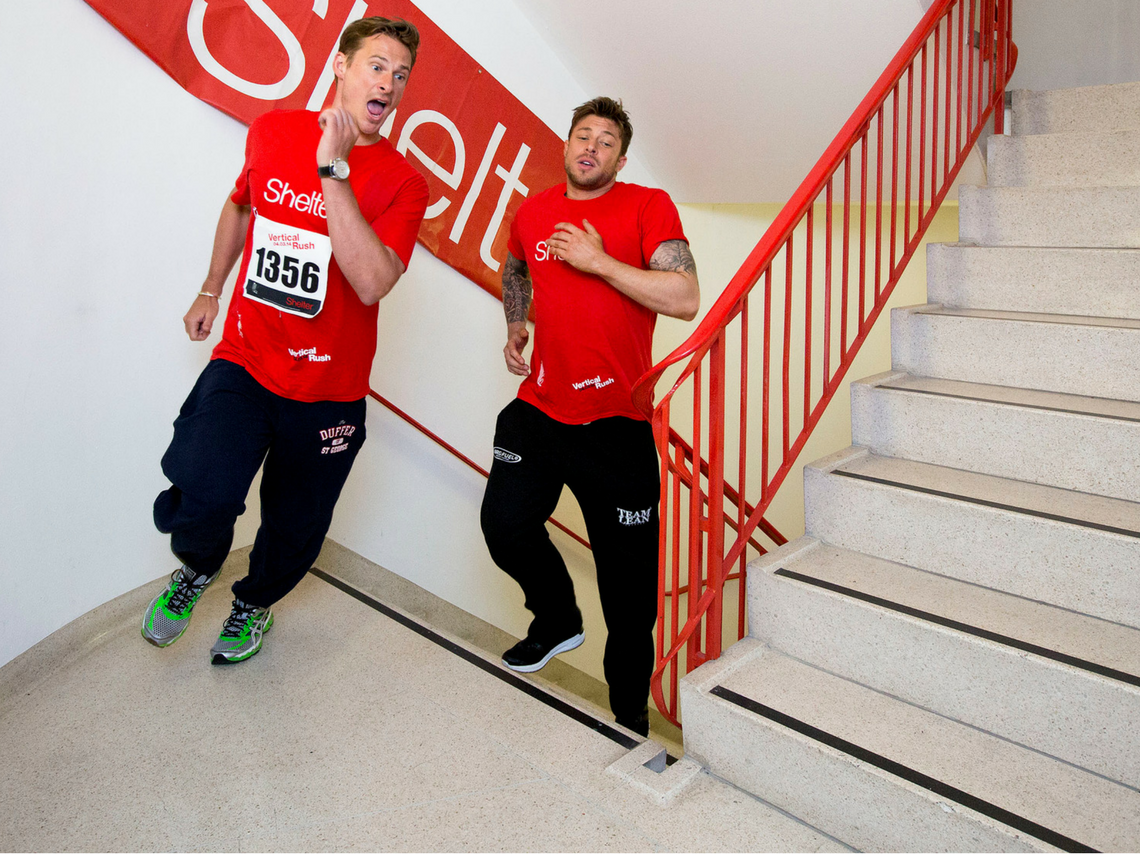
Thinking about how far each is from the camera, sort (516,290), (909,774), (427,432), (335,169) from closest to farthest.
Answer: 1. (909,774)
2. (335,169)
3. (516,290)
4. (427,432)

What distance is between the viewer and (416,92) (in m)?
2.93

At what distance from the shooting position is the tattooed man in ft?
6.69

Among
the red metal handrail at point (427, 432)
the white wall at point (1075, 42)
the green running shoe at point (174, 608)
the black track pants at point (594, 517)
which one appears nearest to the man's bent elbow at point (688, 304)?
the black track pants at point (594, 517)

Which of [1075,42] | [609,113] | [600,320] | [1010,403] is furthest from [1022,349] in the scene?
[1075,42]

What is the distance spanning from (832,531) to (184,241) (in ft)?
6.45

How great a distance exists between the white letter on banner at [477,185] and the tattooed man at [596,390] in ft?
3.12

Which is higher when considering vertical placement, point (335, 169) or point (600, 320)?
point (335, 169)

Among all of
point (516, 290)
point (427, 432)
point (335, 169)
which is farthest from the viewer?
point (427, 432)

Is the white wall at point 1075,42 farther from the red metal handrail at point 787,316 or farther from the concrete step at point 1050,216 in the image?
the concrete step at point 1050,216

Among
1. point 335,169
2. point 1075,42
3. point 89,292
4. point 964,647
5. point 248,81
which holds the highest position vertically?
point 1075,42

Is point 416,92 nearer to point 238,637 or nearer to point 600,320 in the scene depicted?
point 600,320

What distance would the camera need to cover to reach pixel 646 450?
2.11m

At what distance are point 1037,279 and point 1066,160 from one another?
1.92 ft

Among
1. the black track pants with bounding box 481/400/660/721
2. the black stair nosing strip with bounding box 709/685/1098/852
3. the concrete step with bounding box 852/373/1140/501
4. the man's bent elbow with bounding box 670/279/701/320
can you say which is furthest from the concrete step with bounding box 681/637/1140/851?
the man's bent elbow with bounding box 670/279/701/320
